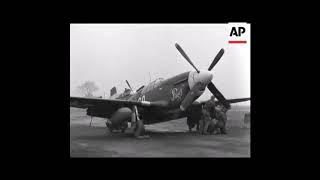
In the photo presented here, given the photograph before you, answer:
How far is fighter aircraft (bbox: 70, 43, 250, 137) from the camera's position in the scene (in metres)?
15.6

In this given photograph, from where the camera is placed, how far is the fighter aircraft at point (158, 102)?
15.6 meters

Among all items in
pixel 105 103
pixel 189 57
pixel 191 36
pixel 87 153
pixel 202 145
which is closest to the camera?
pixel 87 153

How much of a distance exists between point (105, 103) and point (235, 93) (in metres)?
6.50

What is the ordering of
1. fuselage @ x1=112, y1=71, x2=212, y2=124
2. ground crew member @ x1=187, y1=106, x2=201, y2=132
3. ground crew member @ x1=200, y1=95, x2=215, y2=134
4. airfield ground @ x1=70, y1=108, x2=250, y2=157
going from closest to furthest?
airfield ground @ x1=70, y1=108, x2=250, y2=157 → fuselage @ x1=112, y1=71, x2=212, y2=124 → ground crew member @ x1=200, y1=95, x2=215, y2=134 → ground crew member @ x1=187, y1=106, x2=201, y2=132

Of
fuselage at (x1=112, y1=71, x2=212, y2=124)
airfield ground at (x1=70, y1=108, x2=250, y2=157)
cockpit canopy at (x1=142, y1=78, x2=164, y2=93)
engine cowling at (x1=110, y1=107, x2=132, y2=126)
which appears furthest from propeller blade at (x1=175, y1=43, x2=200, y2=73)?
engine cowling at (x1=110, y1=107, x2=132, y2=126)

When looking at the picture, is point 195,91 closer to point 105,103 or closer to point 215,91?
point 215,91

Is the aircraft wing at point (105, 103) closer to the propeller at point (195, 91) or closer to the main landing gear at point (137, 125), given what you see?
the main landing gear at point (137, 125)

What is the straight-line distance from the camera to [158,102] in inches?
666

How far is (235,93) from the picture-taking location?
42.7ft

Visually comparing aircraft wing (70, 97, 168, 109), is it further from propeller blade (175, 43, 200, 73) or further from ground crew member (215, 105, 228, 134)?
ground crew member (215, 105, 228, 134)

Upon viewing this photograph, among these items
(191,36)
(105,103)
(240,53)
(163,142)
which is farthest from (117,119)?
(240,53)

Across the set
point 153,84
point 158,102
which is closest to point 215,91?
point 158,102

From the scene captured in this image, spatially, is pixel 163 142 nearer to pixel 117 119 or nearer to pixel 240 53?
pixel 117 119

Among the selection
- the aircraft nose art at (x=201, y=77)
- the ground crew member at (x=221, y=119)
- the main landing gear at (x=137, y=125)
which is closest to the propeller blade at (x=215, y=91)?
the aircraft nose art at (x=201, y=77)
